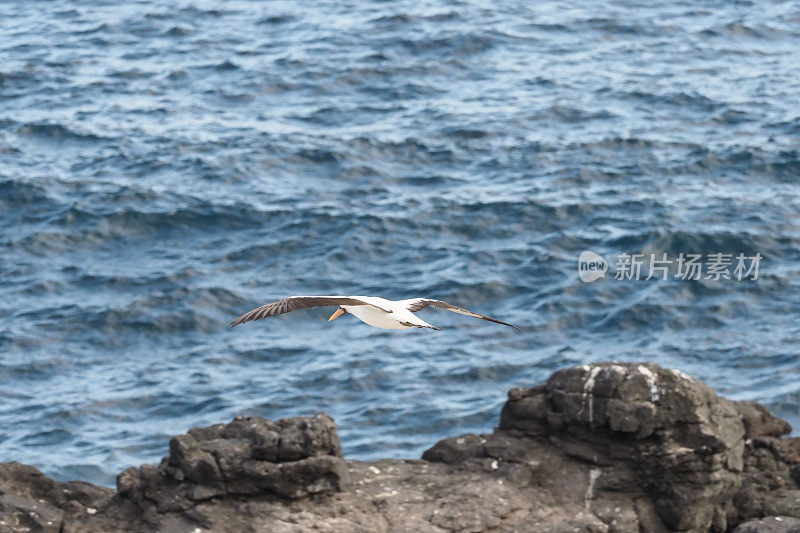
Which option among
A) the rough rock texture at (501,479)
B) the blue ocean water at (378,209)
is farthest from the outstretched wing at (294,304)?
the blue ocean water at (378,209)

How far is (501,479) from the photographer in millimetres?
15094

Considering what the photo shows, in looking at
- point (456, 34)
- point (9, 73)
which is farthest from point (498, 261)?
point (9, 73)

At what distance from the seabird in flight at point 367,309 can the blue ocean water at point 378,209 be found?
9.49 metres

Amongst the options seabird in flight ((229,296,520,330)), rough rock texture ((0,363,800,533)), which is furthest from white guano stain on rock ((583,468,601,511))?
seabird in flight ((229,296,520,330))

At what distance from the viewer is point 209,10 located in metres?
45.1

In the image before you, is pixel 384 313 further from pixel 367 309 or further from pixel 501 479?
pixel 501 479

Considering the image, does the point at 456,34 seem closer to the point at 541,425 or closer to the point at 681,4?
the point at 681,4

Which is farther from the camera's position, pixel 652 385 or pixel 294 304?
pixel 652 385

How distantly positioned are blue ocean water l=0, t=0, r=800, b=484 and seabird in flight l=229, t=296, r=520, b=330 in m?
9.49

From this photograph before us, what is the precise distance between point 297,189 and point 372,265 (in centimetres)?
398

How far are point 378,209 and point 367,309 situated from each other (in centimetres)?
A: 1724

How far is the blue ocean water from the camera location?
25.5 meters

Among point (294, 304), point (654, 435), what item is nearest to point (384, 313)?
point (294, 304)

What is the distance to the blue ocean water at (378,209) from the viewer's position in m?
25.5
